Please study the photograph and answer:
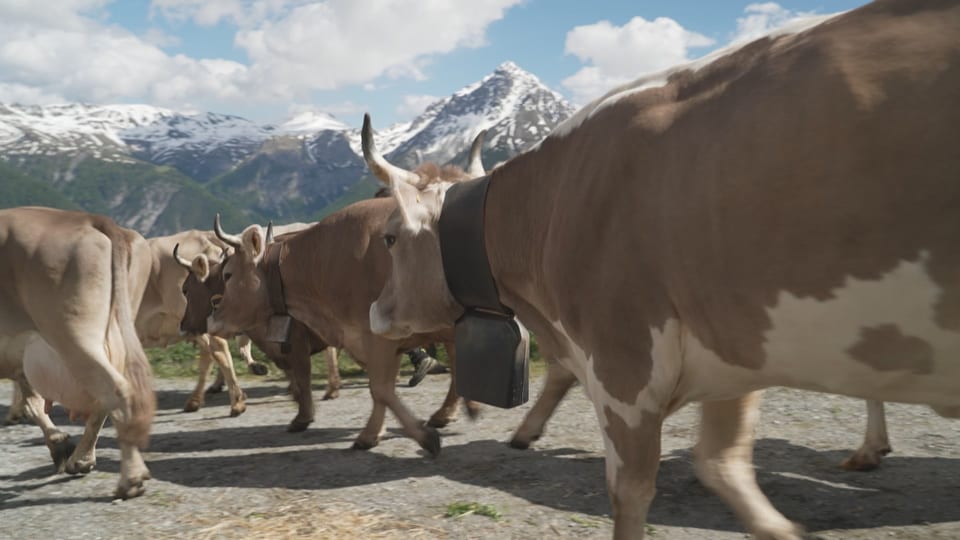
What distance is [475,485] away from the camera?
18.0ft

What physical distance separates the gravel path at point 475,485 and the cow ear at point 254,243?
75.0 inches

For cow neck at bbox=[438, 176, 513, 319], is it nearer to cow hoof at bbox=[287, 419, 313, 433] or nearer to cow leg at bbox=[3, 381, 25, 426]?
cow hoof at bbox=[287, 419, 313, 433]

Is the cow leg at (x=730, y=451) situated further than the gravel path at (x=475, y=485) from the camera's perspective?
No

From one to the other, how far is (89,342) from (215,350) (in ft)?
14.6

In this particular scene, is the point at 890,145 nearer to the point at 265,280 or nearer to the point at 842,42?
the point at 842,42

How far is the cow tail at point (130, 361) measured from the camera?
218 inches

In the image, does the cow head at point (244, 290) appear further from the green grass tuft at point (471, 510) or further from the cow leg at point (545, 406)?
the green grass tuft at point (471, 510)

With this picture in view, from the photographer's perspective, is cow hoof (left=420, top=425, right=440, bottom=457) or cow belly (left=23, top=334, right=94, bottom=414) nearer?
cow belly (left=23, top=334, right=94, bottom=414)

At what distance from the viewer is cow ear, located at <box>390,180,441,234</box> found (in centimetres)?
425

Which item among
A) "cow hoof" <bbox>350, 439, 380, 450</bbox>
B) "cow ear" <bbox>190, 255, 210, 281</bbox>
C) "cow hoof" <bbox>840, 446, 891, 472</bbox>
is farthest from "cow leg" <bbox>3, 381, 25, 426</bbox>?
"cow hoof" <bbox>840, 446, 891, 472</bbox>

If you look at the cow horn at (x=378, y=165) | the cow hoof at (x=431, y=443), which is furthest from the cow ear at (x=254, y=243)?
the cow horn at (x=378, y=165)

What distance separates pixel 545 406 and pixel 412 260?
8.93 feet

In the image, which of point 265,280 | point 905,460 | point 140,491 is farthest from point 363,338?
point 905,460

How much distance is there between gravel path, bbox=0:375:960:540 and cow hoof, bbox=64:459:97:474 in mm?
77
